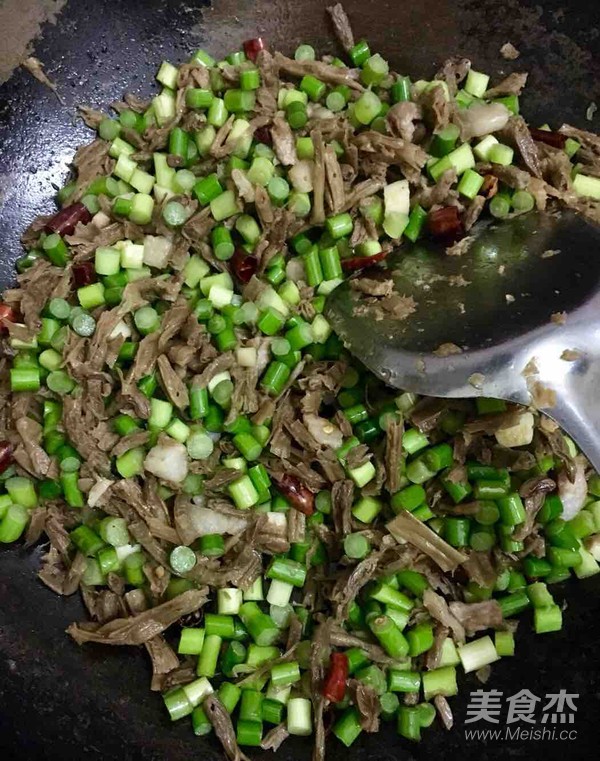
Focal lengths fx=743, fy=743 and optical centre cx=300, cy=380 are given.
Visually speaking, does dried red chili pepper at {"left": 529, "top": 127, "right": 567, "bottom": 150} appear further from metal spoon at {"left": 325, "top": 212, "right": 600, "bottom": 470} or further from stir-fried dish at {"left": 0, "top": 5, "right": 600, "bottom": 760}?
metal spoon at {"left": 325, "top": 212, "right": 600, "bottom": 470}

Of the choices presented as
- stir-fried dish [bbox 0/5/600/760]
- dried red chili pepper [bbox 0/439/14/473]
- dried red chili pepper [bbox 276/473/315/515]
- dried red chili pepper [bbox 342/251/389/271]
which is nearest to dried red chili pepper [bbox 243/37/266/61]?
stir-fried dish [bbox 0/5/600/760]

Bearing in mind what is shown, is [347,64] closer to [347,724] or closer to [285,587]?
[285,587]

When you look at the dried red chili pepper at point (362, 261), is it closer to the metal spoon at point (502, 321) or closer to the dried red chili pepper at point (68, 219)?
the metal spoon at point (502, 321)

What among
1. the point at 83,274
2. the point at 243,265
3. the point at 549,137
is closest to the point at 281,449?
the point at 243,265

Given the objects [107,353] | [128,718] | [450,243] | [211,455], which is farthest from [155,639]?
[450,243]

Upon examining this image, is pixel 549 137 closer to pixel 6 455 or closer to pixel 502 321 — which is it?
pixel 502 321

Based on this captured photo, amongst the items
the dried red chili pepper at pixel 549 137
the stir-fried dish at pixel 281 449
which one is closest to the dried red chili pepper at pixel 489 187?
the stir-fried dish at pixel 281 449
